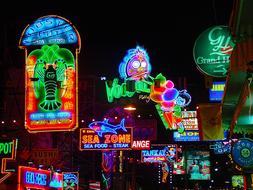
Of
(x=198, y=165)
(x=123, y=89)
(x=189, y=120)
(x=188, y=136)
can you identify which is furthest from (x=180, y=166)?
(x=123, y=89)

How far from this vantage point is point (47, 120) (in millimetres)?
19000

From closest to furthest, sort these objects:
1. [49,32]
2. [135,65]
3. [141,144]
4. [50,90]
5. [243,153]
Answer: [243,153] → [50,90] → [49,32] → [135,65] → [141,144]

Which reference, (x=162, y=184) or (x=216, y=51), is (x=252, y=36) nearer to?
(x=216, y=51)

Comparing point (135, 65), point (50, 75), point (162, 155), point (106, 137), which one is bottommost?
point (162, 155)

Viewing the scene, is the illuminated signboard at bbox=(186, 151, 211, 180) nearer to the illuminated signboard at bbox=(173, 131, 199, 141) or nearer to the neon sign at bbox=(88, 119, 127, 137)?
Answer: the illuminated signboard at bbox=(173, 131, 199, 141)

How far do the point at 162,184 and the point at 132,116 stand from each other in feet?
43.9

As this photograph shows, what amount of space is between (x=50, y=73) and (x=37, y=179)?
222 inches

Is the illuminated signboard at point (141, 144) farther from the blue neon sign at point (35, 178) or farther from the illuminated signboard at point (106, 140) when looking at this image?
the blue neon sign at point (35, 178)

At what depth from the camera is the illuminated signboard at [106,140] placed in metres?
21.1

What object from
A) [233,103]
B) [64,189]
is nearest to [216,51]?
[233,103]

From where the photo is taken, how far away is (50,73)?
1995cm

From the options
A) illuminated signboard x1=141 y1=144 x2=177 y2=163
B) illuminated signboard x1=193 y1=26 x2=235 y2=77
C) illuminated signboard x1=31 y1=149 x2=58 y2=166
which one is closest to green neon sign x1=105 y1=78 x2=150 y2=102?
illuminated signboard x1=31 y1=149 x2=58 y2=166

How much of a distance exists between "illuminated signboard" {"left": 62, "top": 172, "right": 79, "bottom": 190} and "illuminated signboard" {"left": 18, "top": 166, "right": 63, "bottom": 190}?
2114 millimetres

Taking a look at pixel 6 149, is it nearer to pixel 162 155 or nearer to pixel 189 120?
pixel 189 120
